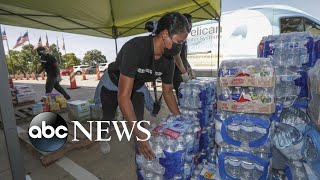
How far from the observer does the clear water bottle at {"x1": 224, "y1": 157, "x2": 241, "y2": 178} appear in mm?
1864

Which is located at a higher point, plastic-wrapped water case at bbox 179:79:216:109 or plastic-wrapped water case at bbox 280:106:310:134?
plastic-wrapped water case at bbox 179:79:216:109

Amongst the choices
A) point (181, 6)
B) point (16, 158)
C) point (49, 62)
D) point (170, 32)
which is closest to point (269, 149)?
point (170, 32)

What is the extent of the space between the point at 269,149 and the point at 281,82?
64cm

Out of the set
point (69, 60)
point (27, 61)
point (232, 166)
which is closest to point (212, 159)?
point (232, 166)

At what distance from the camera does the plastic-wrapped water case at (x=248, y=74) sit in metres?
1.74

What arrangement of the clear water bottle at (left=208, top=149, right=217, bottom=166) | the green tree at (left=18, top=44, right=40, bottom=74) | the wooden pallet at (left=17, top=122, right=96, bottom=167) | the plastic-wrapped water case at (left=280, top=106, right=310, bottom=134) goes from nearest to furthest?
the plastic-wrapped water case at (left=280, top=106, right=310, bottom=134) → the clear water bottle at (left=208, top=149, right=217, bottom=166) → the wooden pallet at (left=17, top=122, right=96, bottom=167) → the green tree at (left=18, top=44, right=40, bottom=74)

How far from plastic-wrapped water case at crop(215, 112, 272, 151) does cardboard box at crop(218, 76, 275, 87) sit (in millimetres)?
274

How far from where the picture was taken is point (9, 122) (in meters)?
1.81

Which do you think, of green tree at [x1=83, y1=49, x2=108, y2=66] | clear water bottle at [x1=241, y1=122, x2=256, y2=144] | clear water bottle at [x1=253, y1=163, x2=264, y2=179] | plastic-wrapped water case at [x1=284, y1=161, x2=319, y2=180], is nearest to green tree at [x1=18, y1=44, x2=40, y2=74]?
green tree at [x1=83, y1=49, x2=108, y2=66]

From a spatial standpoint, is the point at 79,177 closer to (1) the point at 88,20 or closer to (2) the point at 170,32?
(2) the point at 170,32

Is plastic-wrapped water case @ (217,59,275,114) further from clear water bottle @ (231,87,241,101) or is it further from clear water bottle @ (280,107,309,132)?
clear water bottle @ (280,107,309,132)

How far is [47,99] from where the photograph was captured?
6.16 meters

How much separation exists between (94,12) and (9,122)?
154 inches

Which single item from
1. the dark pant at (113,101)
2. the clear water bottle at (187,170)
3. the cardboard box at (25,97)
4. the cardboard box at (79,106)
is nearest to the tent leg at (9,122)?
the dark pant at (113,101)
